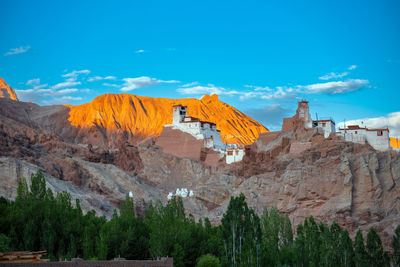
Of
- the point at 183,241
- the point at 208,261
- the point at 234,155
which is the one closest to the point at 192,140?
the point at 234,155

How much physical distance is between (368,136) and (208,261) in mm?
41951

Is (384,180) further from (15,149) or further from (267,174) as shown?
(15,149)

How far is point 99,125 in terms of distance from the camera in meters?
141

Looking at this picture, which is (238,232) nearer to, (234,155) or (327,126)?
(327,126)

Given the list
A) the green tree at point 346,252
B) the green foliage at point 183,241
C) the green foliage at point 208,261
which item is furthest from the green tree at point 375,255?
the green foliage at point 208,261

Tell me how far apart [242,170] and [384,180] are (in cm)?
2177

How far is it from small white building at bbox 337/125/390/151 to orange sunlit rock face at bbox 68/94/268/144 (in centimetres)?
5610

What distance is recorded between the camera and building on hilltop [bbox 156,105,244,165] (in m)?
102

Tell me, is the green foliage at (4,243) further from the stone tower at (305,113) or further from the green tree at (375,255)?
the stone tower at (305,113)

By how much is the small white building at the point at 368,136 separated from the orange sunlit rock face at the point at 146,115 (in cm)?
5610

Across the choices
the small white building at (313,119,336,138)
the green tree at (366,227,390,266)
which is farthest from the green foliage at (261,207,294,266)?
the small white building at (313,119,336,138)

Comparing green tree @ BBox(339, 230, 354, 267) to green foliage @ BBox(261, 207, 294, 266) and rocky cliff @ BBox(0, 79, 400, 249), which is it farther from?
rocky cliff @ BBox(0, 79, 400, 249)

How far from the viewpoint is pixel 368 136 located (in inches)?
3344

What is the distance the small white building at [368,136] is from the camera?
275ft
